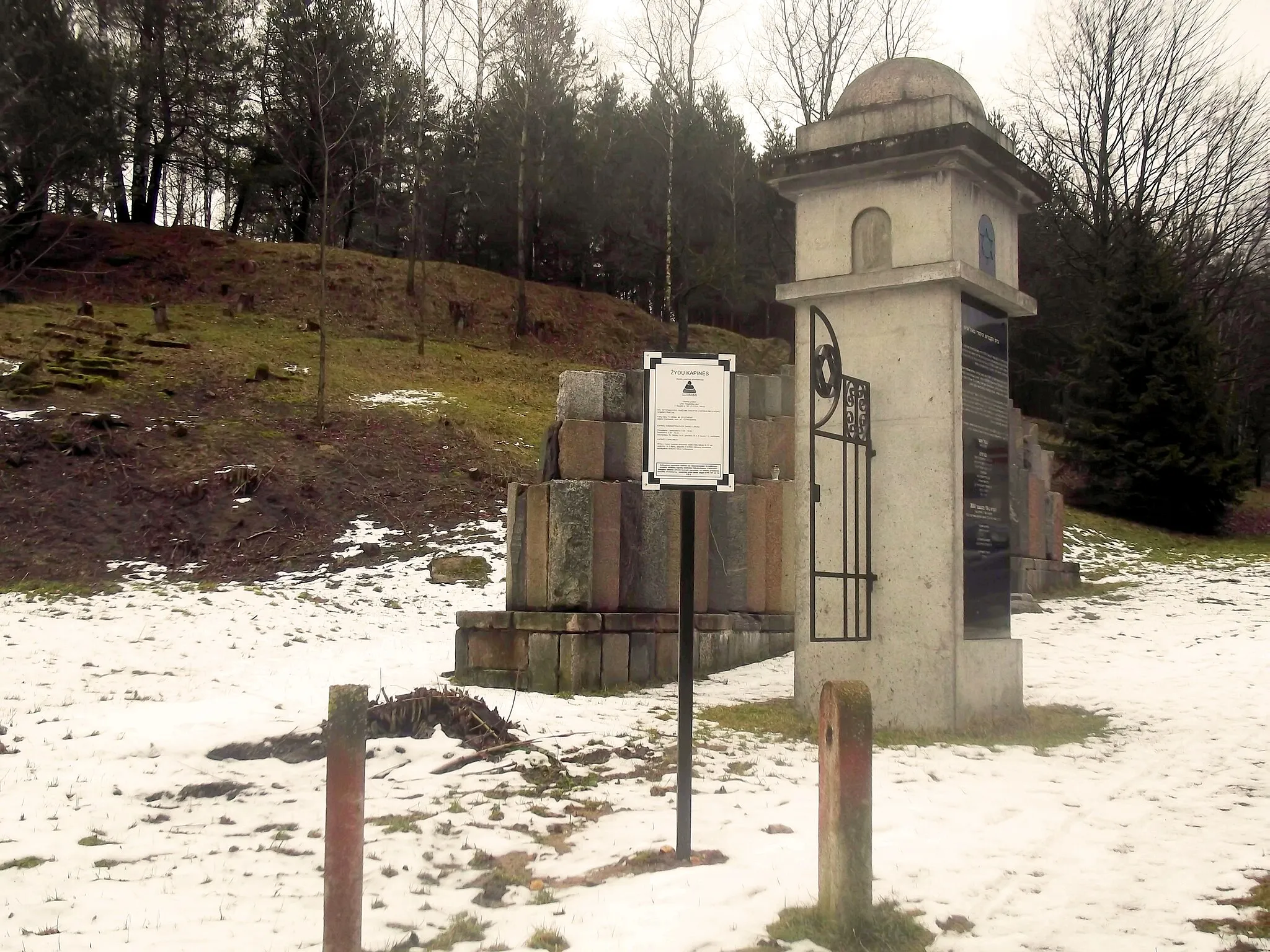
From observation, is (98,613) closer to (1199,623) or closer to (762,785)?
(762,785)

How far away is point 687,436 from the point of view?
495 cm

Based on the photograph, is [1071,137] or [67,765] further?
[1071,137]

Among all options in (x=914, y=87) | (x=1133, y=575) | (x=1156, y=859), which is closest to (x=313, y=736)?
(x=1156, y=859)

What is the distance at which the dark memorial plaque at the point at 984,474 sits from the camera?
745 cm

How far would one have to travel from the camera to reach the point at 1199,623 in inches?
487

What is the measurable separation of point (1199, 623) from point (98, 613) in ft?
38.7

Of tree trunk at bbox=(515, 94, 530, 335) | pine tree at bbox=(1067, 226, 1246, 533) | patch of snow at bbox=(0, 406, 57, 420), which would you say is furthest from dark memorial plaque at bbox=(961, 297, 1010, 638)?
tree trunk at bbox=(515, 94, 530, 335)

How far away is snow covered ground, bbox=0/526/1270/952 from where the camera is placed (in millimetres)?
3961

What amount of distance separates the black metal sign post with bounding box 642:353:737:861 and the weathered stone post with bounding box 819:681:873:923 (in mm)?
1134

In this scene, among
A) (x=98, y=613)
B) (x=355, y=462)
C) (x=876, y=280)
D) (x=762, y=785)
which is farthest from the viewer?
(x=355, y=462)

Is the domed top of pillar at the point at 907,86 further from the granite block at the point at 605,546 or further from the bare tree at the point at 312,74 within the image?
the bare tree at the point at 312,74

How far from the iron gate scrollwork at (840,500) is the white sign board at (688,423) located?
83.9 inches

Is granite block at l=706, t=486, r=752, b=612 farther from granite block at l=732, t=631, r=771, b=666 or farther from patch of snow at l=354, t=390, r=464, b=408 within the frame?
patch of snow at l=354, t=390, r=464, b=408

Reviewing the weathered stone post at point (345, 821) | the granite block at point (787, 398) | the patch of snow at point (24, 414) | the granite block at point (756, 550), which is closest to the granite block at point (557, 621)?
the granite block at point (756, 550)
